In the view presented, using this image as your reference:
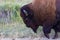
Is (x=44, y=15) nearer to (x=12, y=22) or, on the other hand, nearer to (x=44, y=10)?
(x=44, y=10)

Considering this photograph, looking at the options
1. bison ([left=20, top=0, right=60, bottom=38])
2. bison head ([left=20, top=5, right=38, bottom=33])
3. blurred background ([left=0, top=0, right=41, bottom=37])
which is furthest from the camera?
A: blurred background ([left=0, top=0, right=41, bottom=37])

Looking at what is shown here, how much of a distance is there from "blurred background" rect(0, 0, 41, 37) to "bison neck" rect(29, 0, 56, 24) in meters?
0.72

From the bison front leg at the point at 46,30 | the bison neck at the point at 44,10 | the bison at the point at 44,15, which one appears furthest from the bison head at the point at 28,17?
the bison front leg at the point at 46,30

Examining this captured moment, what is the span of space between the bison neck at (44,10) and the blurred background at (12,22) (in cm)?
72

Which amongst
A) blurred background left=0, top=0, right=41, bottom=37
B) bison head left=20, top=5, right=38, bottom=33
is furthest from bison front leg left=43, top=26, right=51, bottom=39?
blurred background left=0, top=0, right=41, bottom=37

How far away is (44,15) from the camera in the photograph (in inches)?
289

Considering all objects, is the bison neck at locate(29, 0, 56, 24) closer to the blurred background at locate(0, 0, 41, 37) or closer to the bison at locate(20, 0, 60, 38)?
the bison at locate(20, 0, 60, 38)

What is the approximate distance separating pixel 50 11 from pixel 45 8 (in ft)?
0.52

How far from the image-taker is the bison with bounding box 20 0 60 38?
7320 millimetres

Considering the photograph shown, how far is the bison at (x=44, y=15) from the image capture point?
732cm

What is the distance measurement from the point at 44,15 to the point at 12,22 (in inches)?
87.1

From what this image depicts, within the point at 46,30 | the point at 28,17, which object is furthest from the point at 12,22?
the point at 46,30

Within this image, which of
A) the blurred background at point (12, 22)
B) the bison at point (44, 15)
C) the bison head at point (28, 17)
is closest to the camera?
the bison at point (44, 15)

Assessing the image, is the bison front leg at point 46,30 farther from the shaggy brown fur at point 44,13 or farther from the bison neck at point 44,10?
the bison neck at point 44,10
